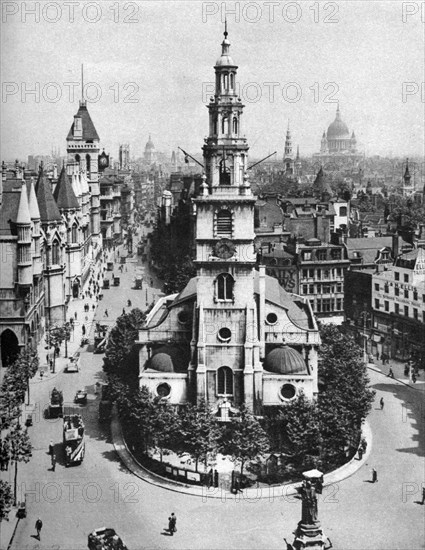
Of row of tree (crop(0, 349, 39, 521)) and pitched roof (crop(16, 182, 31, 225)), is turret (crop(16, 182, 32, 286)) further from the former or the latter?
row of tree (crop(0, 349, 39, 521))

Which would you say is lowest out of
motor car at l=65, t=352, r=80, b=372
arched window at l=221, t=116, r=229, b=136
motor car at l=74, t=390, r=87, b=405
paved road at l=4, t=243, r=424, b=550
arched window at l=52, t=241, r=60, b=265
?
paved road at l=4, t=243, r=424, b=550

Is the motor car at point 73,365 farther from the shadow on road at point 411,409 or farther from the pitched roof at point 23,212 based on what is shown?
the shadow on road at point 411,409

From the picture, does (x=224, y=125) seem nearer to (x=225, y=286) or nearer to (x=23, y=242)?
(x=225, y=286)

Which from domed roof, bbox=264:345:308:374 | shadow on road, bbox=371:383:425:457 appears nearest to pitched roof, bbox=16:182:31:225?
domed roof, bbox=264:345:308:374

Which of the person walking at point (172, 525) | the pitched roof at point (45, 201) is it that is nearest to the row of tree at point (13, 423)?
the person walking at point (172, 525)

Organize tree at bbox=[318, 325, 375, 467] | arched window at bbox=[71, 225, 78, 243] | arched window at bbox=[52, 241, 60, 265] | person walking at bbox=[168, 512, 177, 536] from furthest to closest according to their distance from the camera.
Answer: arched window at bbox=[71, 225, 78, 243] < arched window at bbox=[52, 241, 60, 265] < tree at bbox=[318, 325, 375, 467] < person walking at bbox=[168, 512, 177, 536]

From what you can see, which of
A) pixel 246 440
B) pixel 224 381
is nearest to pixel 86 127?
pixel 224 381

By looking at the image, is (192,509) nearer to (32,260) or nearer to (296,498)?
(296,498)
